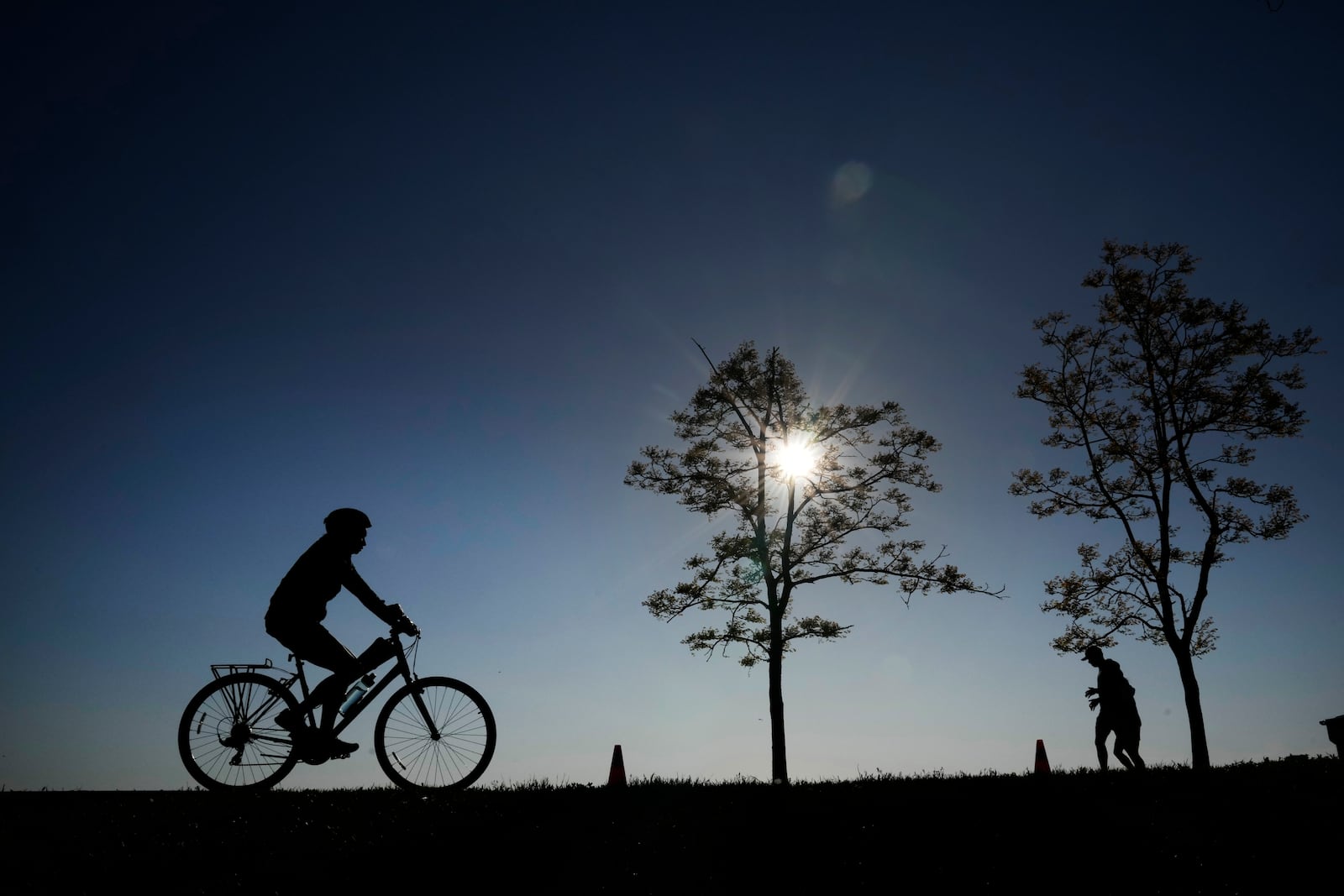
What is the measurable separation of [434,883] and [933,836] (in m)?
3.93

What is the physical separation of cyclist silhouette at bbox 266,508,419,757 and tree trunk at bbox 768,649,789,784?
13352mm

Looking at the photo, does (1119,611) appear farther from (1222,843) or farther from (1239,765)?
(1222,843)

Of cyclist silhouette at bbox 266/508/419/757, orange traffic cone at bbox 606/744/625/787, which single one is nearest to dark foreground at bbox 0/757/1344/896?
cyclist silhouette at bbox 266/508/419/757

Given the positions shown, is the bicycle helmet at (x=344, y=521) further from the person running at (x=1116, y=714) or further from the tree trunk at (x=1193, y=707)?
the tree trunk at (x=1193, y=707)

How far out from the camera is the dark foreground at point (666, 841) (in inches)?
217

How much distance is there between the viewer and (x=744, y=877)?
561 cm

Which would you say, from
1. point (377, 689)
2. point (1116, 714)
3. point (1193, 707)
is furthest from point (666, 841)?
point (1193, 707)

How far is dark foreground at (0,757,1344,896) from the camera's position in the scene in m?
5.51

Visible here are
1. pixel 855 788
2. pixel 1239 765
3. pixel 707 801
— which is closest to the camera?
pixel 707 801

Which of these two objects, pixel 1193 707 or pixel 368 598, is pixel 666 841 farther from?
pixel 1193 707

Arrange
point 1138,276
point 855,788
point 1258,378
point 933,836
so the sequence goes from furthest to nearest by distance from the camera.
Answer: point 1138,276
point 1258,378
point 855,788
point 933,836

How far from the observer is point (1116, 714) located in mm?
13711

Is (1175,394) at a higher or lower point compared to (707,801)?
higher

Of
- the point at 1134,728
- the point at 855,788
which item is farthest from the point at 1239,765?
the point at 855,788
